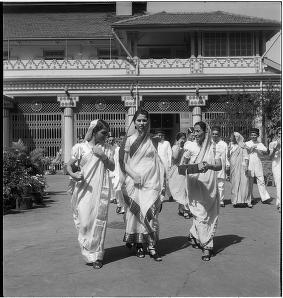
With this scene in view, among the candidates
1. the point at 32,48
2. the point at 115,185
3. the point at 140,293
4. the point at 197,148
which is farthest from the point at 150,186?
the point at 32,48

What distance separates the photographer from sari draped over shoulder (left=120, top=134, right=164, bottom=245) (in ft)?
19.0

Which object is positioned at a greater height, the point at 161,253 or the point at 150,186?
the point at 150,186

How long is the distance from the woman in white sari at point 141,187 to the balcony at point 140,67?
633 inches

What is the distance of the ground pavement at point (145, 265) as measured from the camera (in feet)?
15.1

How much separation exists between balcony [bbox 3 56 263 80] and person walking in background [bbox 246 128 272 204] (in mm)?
10550

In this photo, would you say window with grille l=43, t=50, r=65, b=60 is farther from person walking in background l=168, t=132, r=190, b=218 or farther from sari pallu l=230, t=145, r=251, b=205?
person walking in background l=168, t=132, r=190, b=218

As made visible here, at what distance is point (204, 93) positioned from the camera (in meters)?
21.8

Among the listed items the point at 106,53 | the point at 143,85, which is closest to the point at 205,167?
the point at 143,85

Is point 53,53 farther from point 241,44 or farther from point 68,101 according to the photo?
point 241,44

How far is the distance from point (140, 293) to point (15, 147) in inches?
279

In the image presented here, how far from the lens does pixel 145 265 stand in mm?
5508

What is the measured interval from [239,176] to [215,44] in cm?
1212

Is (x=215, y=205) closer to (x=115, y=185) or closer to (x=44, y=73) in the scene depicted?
(x=115, y=185)

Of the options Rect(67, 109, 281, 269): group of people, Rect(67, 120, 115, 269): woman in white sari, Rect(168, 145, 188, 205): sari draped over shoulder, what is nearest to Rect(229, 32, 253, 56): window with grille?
Rect(168, 145, 188, 205): sari draped over shoulder
